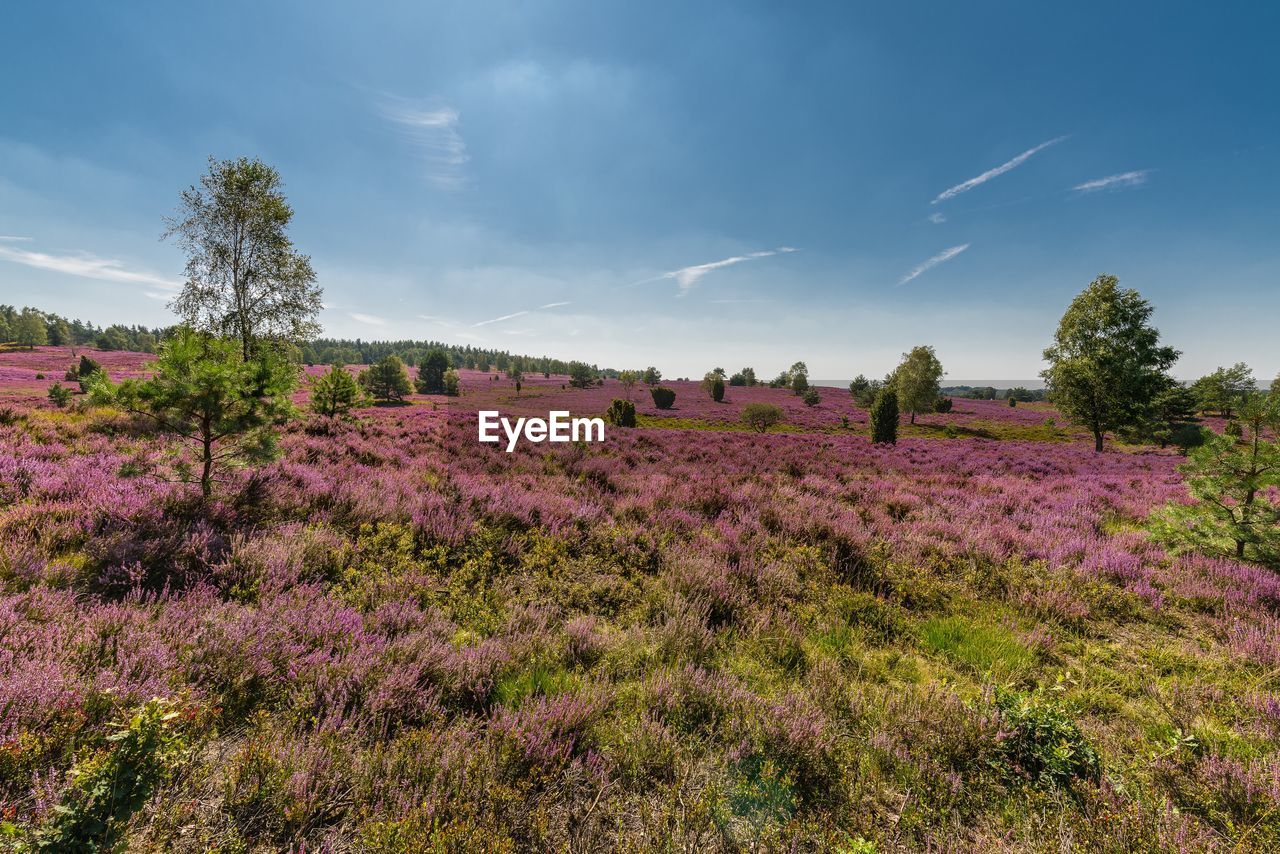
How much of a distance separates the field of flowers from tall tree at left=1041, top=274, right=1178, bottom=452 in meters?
26.8

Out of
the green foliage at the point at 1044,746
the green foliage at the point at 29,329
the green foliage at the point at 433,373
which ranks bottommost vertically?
the green foliage at the point at 1044,746

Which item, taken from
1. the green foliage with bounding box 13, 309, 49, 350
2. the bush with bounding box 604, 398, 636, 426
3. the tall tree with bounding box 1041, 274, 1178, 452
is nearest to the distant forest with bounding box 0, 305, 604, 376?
the green foliage with bounding box 13, 309, 49, 350


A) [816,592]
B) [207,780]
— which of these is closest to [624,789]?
[207,780]

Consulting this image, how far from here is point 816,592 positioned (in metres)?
5.32

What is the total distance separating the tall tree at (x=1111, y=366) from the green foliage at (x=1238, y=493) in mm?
27470

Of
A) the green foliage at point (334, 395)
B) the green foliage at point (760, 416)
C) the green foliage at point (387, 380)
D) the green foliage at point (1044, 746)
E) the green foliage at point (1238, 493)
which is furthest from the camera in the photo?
the green foliage at point (387, 380)

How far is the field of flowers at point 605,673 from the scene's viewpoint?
2246mm

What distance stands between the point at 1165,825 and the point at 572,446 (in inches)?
527

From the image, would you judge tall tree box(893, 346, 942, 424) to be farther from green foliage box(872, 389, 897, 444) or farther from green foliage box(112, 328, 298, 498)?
green foliage box(112, 328, 298, 498)

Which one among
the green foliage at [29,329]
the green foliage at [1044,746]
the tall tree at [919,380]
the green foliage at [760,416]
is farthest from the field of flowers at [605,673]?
the green foliage at [29,329]

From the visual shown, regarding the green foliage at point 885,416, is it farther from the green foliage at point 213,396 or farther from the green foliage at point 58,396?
the green foliage at point 58,396

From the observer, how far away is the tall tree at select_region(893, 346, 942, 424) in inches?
1946

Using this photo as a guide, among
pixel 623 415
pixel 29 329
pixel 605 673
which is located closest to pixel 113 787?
pixel 605 673

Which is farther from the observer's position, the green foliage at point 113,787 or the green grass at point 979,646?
the green grass at point 979,646
